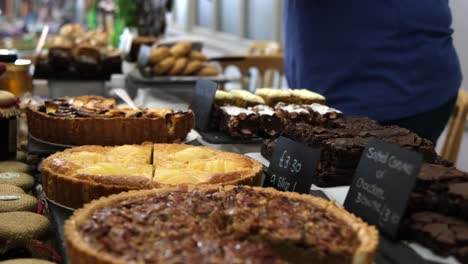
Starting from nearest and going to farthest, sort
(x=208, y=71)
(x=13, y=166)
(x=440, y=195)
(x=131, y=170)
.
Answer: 1. (x=440, y=195)
2. (x=131, y=170)
3. (x=13, y=166)
4. (x=208, y=71)

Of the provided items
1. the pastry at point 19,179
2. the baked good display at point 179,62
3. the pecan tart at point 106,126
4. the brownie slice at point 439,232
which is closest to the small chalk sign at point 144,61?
the baked good display at point 179,62

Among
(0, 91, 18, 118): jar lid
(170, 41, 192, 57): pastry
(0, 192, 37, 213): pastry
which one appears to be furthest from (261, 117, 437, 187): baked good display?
(170, 41, 192, 57): pastry

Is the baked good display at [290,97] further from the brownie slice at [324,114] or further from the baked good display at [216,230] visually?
the baked good display at [216,230]

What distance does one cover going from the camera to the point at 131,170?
5.45 feet

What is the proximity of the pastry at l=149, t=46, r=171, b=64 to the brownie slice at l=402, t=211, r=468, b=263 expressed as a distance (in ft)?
8.13

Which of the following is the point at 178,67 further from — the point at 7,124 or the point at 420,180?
the point at 420,180

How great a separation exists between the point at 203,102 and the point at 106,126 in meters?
0.43

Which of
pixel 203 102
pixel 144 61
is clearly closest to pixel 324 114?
pixel 203 102

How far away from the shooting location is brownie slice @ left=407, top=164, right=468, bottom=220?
1.31 m

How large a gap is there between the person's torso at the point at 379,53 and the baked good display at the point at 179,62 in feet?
3.12

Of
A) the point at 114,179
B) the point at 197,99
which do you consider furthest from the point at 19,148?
the point at 114,179

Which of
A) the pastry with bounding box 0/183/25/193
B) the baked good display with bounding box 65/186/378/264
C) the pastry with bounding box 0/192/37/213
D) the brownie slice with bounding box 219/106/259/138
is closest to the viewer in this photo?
the baked good display with bounding box 65/186/378/264

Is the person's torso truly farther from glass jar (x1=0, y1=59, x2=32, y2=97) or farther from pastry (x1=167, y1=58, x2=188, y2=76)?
glass jar (x1=0, y1=59, x2=32, y2=97)

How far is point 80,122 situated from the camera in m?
2.09
